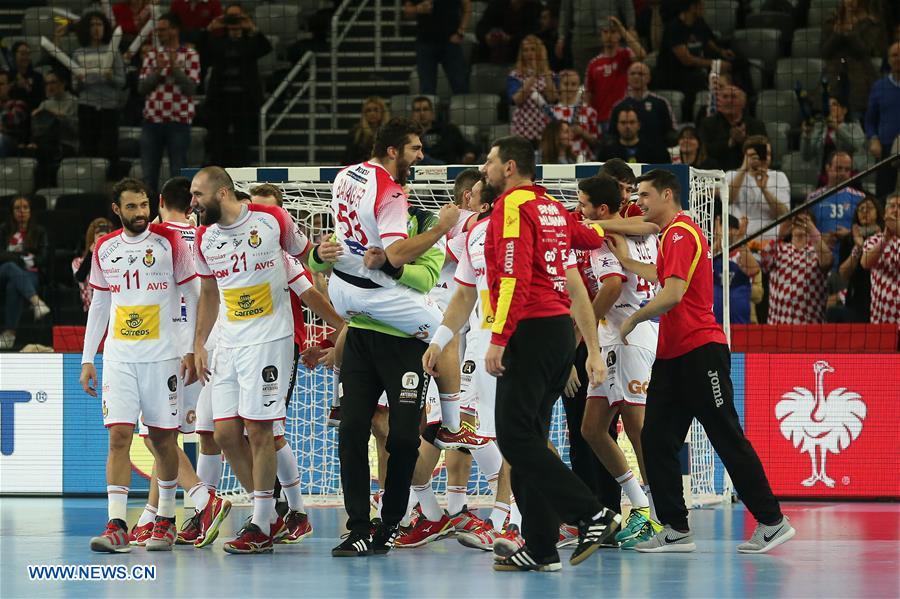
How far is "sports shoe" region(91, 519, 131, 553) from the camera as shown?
26.5 ft

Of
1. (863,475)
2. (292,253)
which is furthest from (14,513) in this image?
(863,475)

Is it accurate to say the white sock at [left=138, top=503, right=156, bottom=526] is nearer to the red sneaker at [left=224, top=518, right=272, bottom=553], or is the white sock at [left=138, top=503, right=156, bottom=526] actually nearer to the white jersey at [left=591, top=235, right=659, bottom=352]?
the red sneaker at [left=224, top=518, right=272, bottom=553]

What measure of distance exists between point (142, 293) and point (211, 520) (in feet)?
4.95

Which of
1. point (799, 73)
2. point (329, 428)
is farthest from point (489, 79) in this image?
point (329, 428)

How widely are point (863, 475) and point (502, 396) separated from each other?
5259 mm

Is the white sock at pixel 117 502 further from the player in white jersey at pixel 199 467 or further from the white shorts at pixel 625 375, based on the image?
the white shorts at pixel 625 375

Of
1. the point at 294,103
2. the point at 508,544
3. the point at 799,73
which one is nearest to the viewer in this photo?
the point at 508,544

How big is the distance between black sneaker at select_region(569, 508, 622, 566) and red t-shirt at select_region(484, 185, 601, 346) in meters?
1.11

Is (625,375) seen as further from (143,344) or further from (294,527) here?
(143,344)

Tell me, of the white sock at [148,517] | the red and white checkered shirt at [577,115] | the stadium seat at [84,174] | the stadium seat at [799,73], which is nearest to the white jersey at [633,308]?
the white sock at [148,517]

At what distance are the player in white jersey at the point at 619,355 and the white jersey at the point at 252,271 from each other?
6.17 feet

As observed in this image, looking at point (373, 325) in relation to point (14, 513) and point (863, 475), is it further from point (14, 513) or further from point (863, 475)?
point (863, 475)

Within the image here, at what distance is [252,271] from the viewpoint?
822 centimetres

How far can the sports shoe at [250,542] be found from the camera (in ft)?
26.4
